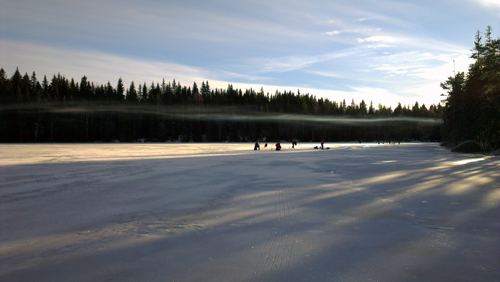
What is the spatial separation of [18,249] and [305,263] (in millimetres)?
3237

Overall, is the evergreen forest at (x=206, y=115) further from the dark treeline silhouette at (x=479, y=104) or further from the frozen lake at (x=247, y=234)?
the frozen lake at (x=247, y=234)

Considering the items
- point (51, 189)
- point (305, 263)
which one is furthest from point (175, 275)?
point (51, 189)

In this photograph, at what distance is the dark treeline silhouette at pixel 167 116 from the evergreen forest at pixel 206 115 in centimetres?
22

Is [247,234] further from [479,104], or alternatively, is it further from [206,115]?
[206,115]

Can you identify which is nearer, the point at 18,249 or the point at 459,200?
the point at 18,249

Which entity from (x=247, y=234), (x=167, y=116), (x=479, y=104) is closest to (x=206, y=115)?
(x=167, y=116)

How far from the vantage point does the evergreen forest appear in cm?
3372

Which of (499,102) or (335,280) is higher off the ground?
(499,102)

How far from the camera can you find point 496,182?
8.26 metres

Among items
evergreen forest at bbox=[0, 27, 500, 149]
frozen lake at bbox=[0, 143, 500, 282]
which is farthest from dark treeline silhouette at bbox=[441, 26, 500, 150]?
frozen lake at bbox=[0, 143, 500, 282]

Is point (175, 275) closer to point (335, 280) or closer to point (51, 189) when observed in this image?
point (335, 280)

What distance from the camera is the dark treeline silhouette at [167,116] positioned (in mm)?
63781

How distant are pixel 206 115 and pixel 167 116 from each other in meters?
12.8

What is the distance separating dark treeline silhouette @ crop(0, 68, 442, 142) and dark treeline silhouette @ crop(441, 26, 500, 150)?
15.5 m
